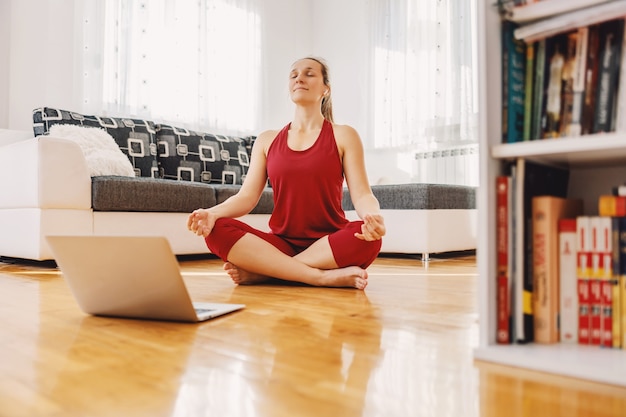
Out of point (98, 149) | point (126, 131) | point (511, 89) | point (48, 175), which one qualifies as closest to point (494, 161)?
point (511, 89)

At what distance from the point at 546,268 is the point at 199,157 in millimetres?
3004

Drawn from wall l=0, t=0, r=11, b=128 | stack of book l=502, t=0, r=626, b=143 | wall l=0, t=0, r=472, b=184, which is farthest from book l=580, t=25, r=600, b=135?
wall l=0, t=0, r=11, b=128

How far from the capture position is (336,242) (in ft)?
5.95

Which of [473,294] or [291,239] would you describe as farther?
[291,239]

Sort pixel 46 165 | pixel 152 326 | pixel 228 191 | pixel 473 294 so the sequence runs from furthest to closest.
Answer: pixel 228 191 < pixel 46 165 < pixel 473 294 < pixel 152 326

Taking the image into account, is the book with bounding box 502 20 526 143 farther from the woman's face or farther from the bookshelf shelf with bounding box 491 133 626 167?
the woman's face

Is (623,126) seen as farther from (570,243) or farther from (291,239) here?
(291,239)

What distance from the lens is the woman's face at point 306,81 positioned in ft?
6.46

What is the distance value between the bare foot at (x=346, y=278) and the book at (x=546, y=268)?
2.93 ft

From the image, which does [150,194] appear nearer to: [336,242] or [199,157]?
[199,157]

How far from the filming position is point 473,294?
172 cm

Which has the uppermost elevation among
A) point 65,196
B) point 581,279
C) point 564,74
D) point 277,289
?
point 564,74

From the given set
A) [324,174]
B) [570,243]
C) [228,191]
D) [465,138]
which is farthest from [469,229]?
[570,243]

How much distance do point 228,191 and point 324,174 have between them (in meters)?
1.39
